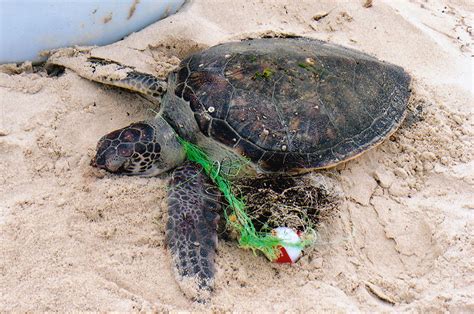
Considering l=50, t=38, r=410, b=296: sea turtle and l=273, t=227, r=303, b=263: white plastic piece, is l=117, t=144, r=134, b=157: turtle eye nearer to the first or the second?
l=50, t=38, r=410, b=296: sea turtle

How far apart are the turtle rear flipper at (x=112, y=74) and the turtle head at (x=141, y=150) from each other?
0.74 feet

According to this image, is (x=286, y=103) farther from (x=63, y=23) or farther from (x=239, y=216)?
(x=63, y=23)

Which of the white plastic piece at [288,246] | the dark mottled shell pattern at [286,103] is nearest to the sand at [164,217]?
the white plastic piece at [288,246]

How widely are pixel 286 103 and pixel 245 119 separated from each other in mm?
224

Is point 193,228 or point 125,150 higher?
point 125,150

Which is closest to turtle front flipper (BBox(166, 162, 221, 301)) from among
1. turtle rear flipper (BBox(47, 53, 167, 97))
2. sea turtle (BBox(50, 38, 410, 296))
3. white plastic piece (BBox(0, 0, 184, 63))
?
sea turtle (BBox(50, 38, 410, 296))

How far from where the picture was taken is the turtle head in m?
2.25

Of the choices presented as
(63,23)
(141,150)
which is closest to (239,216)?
(141,150)

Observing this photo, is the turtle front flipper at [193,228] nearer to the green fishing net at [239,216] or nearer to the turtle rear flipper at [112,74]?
the green fishing net at [239,216]

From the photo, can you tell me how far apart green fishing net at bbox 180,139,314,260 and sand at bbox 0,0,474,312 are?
0.24ft

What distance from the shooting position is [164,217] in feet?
7.13

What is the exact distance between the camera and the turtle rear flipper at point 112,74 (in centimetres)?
261

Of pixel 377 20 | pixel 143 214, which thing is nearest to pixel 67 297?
pixel 143 214

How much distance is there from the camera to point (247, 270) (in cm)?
204
